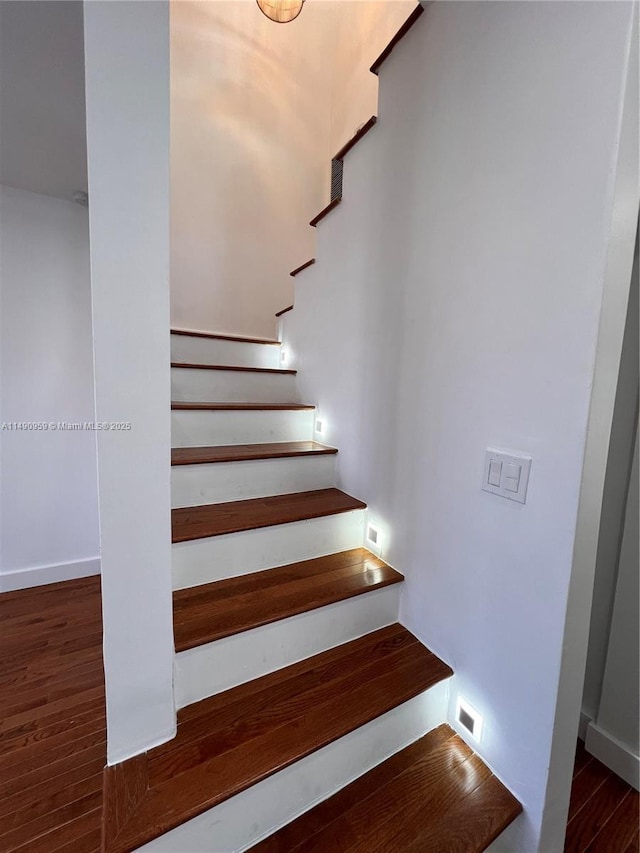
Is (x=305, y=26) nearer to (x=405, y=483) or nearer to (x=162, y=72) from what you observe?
(x=162, y=72)

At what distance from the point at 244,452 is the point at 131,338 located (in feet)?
3.06

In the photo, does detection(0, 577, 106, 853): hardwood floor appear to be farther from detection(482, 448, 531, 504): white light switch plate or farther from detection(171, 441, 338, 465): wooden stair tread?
detection(482, 448, 531, 504): white light switch plate

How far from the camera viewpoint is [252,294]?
3.05 m

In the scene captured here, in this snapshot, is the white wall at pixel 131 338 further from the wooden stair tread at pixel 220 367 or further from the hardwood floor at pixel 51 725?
the wooden stair tread at pixel 220 367

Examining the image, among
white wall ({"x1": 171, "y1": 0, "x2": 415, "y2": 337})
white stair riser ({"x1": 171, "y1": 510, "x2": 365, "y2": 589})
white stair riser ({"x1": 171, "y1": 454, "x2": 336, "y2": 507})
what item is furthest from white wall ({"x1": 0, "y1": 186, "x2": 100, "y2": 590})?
white stair riser ({"x1": 171, "y1": 510, "x2": 365, "y2": 589})

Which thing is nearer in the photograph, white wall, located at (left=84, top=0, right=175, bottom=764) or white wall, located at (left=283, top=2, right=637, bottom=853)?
white wall, located at (left=84, top=0, right=175, bottom=764)

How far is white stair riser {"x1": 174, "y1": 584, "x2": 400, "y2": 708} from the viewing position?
102 cm

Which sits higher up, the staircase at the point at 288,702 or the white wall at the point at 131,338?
the white wall at the point at 131,338

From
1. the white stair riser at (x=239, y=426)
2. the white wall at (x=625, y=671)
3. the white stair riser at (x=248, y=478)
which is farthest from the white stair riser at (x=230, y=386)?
the white wall at (x=625, y=671)

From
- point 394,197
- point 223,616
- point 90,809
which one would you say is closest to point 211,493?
point 223,616

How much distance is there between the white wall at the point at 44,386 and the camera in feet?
6.74

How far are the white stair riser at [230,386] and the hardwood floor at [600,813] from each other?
6.98 ft

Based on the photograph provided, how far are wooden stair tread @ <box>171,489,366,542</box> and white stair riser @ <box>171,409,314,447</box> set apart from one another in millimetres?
388

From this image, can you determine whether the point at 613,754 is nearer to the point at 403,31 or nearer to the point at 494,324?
the point at 494,324
